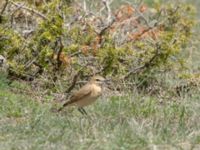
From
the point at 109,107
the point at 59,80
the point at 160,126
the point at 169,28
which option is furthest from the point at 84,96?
A: the point at 169,28

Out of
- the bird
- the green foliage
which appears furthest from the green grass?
the green foliage

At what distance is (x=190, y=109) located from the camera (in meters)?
8.38

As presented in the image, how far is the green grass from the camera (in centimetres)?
710

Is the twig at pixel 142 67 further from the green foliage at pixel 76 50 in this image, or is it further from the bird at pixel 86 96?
the bird at pixel 86 96

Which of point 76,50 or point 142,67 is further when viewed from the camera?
point 142,67

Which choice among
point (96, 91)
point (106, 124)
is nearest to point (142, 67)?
point (96, 91)

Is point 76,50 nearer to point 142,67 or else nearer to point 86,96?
point 142,67

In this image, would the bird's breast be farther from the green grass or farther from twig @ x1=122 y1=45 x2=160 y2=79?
twig @ x1=122 y1=45 x2=160 y2=79

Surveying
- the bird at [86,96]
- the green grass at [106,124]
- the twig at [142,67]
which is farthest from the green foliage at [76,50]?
the bird at [86,96]

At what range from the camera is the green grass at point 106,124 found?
710 cm

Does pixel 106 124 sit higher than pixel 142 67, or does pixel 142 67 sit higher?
pixel 142 67

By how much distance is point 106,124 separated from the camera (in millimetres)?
7859

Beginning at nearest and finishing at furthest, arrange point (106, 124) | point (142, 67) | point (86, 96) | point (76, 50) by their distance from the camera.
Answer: point (106, 124) < point (86, 96) < point (76, 50) < point (142, 67)

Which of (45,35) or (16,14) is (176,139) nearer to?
(45,35)
